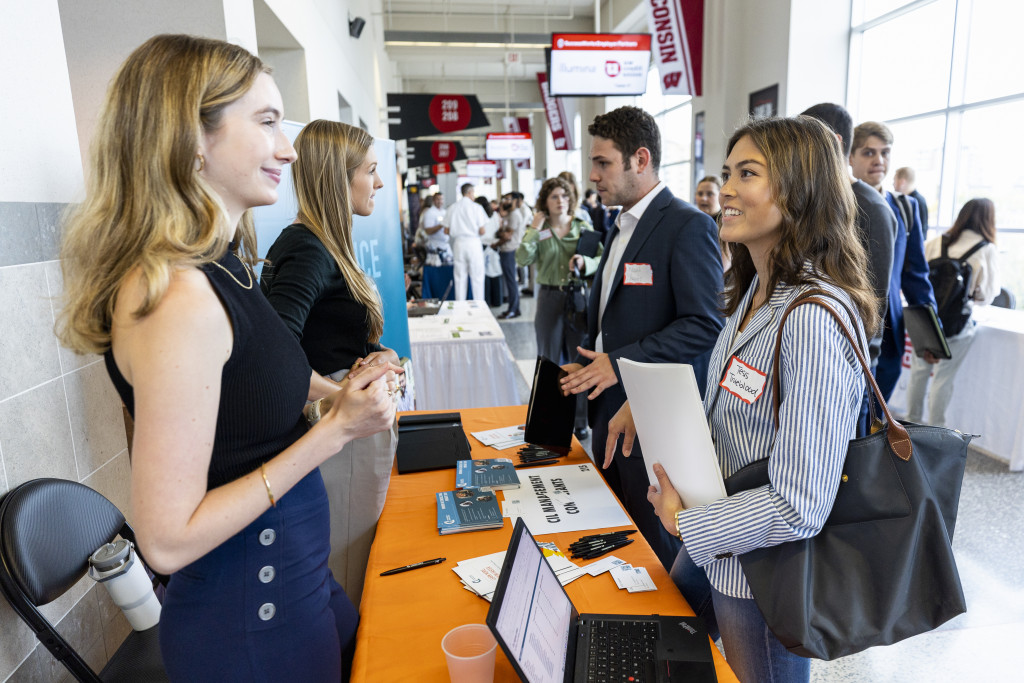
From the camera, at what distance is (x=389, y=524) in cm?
151

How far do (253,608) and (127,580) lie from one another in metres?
0.86

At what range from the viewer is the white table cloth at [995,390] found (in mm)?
3396

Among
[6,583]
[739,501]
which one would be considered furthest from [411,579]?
[6,583]

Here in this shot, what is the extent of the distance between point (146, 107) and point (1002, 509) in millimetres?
3736

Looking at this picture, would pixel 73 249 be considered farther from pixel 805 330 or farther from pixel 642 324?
pixel 642 324

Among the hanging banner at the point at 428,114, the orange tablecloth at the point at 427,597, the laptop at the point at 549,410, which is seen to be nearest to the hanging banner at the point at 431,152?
the hanging banner at the point at 428,114

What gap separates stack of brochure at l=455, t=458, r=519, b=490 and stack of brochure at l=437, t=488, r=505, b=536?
0.05m

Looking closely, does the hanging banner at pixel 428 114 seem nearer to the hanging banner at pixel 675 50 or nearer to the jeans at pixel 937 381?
the hanging banner at pixel 675 50

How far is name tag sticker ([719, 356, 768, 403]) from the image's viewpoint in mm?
1104

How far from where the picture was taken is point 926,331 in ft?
11.2

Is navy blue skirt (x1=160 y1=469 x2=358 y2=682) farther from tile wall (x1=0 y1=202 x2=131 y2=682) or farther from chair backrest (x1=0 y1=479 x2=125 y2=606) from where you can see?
tile wall (x1=0 y1=202 x2=131 y2=682)

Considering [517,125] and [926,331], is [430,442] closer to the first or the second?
[926,331]

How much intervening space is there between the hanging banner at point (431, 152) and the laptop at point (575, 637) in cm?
1263

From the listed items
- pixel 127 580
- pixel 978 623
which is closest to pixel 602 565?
pixel 127 580
